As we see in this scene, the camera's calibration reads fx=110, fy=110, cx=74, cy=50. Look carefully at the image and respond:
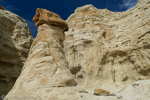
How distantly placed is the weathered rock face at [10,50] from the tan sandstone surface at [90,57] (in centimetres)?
486

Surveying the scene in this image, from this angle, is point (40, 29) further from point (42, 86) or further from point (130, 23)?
point (130, 23)

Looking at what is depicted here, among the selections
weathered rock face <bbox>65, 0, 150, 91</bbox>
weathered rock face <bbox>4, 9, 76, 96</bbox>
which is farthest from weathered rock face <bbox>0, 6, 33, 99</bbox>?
weathered rock face <bbox>4, 9, 76, 96</bbox>

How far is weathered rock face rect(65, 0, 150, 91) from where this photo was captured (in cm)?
958

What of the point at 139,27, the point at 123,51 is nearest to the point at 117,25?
the point at 139,27

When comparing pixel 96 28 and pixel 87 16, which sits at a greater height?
pixel 87 16

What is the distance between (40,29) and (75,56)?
8.33 metres

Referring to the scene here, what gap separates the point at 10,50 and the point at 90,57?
287 inches

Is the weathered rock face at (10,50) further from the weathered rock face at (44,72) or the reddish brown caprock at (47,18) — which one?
the weathered rock face at (44,72)

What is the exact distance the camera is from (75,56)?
1234 centimetres

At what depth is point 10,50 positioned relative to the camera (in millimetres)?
8969

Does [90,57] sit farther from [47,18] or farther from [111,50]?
[47,18]

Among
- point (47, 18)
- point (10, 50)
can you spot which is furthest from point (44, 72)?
point (10, 50)

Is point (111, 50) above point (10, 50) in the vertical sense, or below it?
above

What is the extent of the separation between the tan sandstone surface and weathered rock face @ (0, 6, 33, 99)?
4862mm
